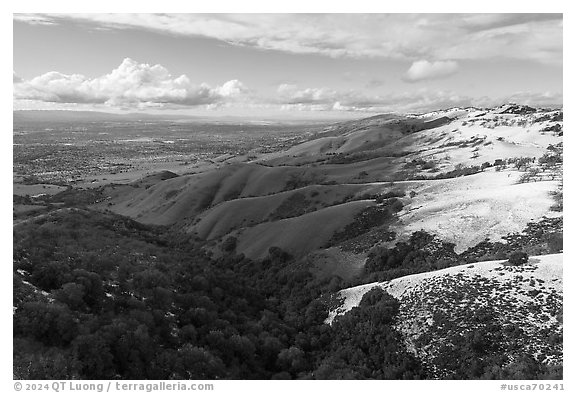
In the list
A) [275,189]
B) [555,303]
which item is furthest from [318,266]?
[275,189]

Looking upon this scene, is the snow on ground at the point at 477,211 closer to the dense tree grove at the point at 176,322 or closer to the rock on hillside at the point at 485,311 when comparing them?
the dense tree grove at the point at 176,322

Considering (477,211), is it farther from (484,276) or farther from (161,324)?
Answer: (161,324)

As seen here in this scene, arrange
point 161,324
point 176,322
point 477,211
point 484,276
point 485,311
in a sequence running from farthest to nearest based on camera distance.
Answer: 1. point 477,211
2. point 484,276
3. point 485,311
4. point 176,322
5. point 161,324

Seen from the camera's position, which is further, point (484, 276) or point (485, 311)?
point (484, 276)

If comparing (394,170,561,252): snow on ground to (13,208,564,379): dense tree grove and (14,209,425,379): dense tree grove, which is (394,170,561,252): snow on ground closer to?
(13,208,564,379): dense tree grove

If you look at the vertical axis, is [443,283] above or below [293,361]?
above

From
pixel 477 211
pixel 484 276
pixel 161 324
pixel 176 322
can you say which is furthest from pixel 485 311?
pixel 161 324
